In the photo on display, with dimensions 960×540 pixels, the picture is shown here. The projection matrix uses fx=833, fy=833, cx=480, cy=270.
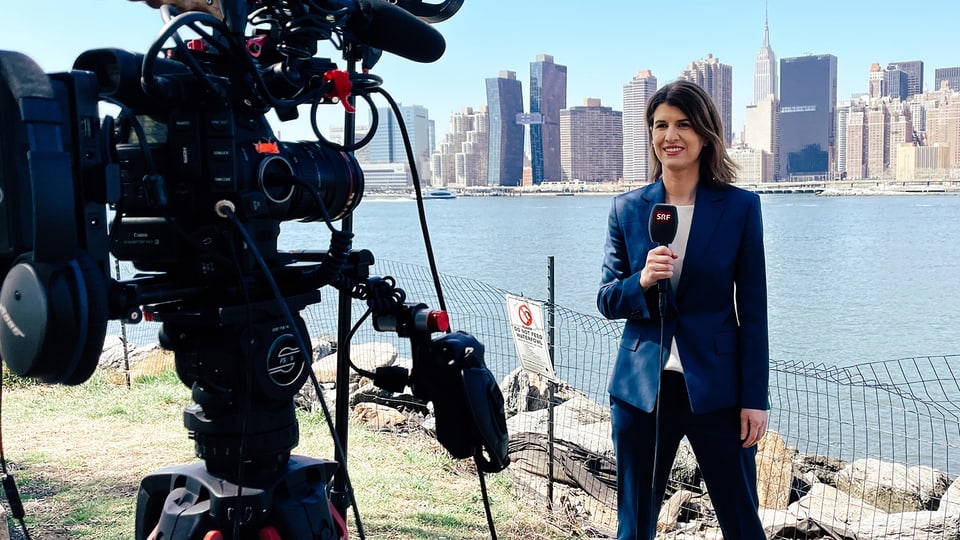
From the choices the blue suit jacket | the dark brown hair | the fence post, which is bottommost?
the fence post

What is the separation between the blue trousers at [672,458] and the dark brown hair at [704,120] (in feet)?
A: 1.79

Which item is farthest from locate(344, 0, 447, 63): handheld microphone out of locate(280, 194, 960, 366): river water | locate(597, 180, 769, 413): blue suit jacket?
locate(280, 194, 960, 366): river water

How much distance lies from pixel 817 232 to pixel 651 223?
124 ft

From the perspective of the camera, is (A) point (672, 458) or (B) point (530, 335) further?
(B) point (530, 335)

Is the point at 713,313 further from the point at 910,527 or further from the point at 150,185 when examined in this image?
the point at 910,527

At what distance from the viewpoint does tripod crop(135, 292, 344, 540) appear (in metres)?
1.47

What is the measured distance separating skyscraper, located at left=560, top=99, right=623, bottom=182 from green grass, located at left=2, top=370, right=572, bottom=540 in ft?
226

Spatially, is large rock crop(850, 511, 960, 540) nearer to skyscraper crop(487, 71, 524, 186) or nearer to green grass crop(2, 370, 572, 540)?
green grass crop(2, 370, 572, 540)

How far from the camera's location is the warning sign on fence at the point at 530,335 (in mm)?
3484

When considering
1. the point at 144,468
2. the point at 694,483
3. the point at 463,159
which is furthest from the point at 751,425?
the point at 463,159

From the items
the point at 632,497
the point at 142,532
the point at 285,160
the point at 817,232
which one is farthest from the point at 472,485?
the point at 817,232

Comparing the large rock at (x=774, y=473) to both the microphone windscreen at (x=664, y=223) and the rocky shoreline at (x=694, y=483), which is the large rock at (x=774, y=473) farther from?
the microphone windscreen at (x=664, y=223)

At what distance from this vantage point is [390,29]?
65.0 inches

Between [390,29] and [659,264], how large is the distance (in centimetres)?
84
